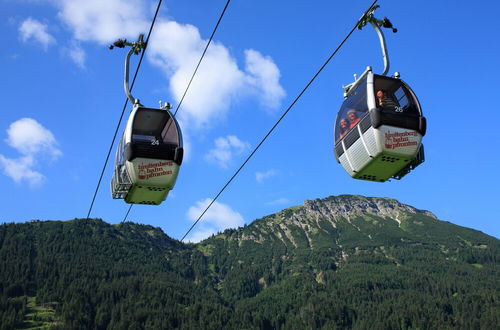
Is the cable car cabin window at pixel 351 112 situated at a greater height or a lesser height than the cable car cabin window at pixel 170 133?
lesser

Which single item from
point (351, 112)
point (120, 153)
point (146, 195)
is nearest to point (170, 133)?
point (120, 153)

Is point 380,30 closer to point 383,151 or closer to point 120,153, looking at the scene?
point 383,151

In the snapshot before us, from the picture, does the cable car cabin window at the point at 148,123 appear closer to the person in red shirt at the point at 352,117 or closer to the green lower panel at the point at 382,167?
the person in red shirt at the point at 352,117

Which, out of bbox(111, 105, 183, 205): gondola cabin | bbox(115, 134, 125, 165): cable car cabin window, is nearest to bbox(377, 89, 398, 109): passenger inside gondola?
bbox(111, 105, 183, 205): gondola cabin

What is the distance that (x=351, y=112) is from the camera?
52.3 feet

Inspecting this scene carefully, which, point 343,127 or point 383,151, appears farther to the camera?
point 343,127

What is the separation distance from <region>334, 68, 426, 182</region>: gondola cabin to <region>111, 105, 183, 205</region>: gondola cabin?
17.4 feet

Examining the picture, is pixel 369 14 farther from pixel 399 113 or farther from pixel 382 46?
pixel 399 113

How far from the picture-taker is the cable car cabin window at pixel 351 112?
1540 centimetres

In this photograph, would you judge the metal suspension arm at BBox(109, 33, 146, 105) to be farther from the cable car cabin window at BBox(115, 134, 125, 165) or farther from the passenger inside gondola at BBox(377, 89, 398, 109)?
the passenger inside gondola at BBox(377, 89, 398, 109)

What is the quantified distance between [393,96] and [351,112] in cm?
115

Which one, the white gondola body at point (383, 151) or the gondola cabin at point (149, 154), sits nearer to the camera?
the white gondola body at point (383, 151)

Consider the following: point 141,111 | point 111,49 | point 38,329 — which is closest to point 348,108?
point 141,111

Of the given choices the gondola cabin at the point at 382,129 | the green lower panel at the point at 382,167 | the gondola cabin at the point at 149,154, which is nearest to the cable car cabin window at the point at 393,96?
the gondola cabin at the point at 382,129
